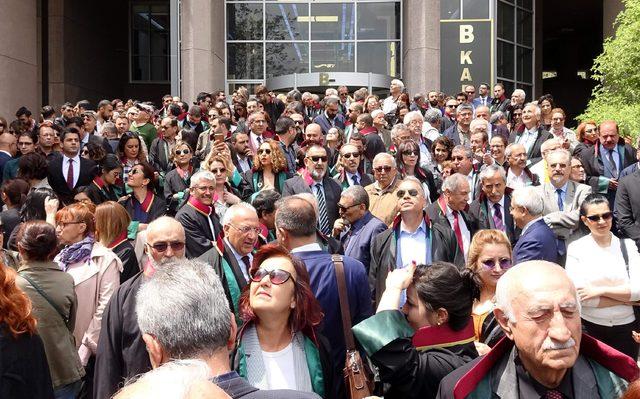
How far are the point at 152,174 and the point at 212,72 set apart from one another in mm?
16579

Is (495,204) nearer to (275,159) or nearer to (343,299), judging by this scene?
(275,159)

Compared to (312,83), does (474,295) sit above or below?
below

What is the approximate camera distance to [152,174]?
31.7ft

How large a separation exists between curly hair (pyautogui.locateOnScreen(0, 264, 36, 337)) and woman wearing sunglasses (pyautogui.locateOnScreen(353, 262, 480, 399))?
1.83 meters

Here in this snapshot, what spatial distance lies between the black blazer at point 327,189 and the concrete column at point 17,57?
1706 cm

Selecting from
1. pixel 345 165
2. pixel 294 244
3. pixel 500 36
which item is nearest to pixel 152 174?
pixel 345 165

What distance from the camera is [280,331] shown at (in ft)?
14.1

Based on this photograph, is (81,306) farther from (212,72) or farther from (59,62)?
(59,62)

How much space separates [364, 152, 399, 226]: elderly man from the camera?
902 cm

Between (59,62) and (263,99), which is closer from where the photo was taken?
(263,99)

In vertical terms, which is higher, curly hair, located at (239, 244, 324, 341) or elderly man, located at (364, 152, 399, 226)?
elderly man, located at (364, 152, 399, 226)

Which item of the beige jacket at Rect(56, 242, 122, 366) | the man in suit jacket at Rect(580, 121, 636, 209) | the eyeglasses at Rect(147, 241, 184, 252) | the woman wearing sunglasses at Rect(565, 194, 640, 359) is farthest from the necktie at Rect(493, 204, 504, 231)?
the eyeglasses at Rect(147, 241, 184, 252)

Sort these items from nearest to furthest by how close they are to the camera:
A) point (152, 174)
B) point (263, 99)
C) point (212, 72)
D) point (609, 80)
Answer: point (152, 174) < point (263, 99) < point (609, 80) < point (212, 72)

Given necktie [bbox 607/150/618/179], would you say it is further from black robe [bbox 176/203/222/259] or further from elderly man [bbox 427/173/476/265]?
black robe [bbox 176/203/222/259]
